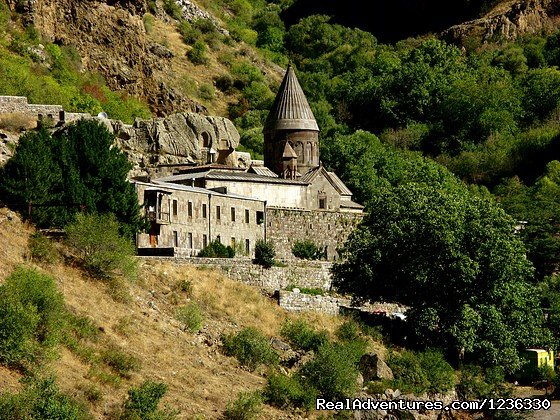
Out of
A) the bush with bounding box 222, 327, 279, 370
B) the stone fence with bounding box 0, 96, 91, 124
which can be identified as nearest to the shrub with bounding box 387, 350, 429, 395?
the bush with bounding box 222, 327, 279, 370

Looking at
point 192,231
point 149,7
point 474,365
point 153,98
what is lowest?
point 474,365

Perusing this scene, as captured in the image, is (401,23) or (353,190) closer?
(353,190)

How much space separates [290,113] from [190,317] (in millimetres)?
32371

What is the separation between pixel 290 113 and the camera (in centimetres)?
8206

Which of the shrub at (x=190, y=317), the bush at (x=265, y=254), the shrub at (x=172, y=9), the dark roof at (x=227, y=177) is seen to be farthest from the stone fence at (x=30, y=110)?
the shrub at (x=172, y=9)

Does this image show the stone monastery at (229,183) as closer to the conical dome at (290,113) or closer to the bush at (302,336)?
the conical dome at (290,113)

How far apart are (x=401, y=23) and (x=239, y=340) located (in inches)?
4366

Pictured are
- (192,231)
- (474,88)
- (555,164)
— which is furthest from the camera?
(474,88)

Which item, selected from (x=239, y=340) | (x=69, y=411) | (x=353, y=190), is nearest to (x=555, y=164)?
(x=353, y=190)

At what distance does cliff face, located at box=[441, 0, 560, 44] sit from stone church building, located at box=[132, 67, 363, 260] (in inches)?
2412

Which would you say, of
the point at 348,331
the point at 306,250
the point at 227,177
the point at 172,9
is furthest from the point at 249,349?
the point at 172,9

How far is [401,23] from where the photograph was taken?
158m

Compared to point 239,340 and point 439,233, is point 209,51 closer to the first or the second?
point 439,233

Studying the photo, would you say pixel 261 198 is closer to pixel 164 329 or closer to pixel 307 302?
pixel 307 302
